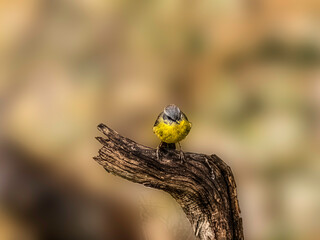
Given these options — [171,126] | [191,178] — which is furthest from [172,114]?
[191,178]

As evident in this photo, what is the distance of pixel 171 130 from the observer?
241 centimetres

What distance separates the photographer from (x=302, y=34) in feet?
12.0

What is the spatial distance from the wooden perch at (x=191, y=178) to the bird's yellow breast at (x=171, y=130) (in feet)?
0.24

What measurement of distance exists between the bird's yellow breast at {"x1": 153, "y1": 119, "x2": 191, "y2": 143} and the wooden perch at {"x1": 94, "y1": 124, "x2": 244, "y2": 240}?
2.9 inches

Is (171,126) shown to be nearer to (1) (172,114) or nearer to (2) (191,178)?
(1) (172,114)

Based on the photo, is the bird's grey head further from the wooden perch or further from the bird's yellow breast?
the wooden perch

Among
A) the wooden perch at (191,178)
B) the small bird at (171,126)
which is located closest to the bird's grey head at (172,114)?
the small bird at (171,126)

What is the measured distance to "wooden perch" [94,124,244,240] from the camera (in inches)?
84.8

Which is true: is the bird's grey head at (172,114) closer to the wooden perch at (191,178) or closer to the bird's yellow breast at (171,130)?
the bird's yellow breast at (171,130)

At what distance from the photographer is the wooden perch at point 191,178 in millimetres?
2154

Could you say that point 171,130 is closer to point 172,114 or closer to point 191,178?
point 172,114

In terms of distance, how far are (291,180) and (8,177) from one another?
90.0 inches

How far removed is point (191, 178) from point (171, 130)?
10.9 inches

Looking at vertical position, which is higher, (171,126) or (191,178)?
(171,126)
